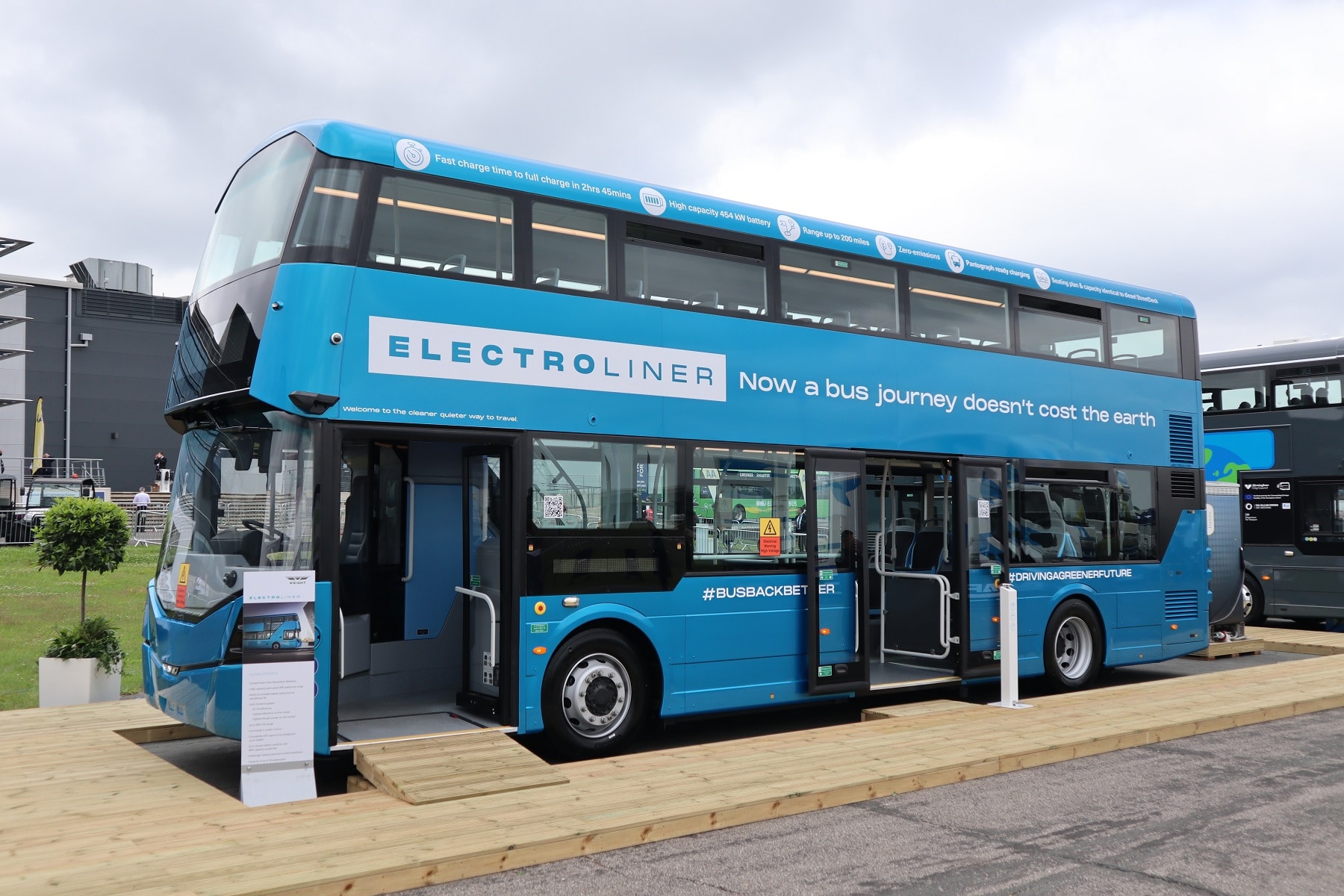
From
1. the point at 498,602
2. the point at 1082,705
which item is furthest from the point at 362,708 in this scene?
the point at 1082,705

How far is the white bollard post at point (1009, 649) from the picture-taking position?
964 centimetres

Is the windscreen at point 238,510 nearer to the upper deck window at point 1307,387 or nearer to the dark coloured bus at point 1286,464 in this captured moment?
the dark coloured bus at point 1286,464

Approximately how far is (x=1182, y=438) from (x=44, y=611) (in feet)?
54.0

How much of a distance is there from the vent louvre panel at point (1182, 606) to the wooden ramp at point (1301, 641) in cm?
285

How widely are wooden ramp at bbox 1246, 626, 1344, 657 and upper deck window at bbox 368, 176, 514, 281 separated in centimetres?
1217

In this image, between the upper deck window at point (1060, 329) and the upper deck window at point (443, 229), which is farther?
the upper deck window at point (1060, 329)

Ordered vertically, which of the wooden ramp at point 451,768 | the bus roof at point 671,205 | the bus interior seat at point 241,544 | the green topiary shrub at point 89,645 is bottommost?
the wooden ramp at point 451,768

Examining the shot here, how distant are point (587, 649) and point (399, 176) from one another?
3544mm

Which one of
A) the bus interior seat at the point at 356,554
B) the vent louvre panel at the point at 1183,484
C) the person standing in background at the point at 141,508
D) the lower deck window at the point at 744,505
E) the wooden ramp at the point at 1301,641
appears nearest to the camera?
the bus interior seat at the point at 356,554

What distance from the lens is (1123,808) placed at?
21.2 feet

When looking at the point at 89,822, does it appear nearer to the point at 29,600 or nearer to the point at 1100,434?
the point at 1100,434

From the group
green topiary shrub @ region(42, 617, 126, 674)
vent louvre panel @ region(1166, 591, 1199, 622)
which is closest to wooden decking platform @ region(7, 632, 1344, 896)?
green topiary shrub @ region(42, 617, 126, 674)

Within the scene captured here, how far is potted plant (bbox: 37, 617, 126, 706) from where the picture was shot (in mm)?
9695

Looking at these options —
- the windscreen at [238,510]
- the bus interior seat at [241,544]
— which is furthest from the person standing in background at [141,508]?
the bus interior seat at [241,544]
